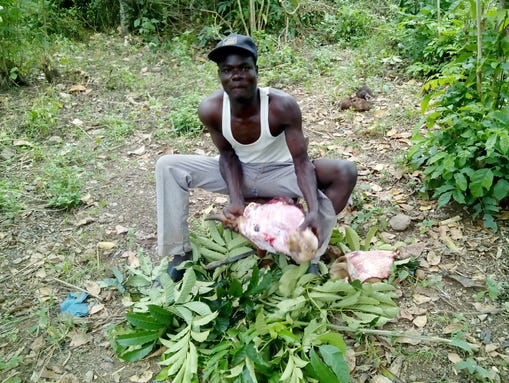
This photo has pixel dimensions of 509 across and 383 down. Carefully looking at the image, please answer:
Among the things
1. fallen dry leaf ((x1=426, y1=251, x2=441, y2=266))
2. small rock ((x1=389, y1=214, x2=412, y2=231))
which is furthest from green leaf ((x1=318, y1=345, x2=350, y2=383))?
small rock ((x1=389, y1=214, x2=412, y2=231))

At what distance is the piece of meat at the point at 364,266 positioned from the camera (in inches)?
94.2

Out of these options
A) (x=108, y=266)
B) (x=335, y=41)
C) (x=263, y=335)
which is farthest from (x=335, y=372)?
(x=335, y=41)

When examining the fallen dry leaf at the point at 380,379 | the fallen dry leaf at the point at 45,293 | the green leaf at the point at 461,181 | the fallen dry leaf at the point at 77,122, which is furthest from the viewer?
the fallen dry leaf at the point at 77,122

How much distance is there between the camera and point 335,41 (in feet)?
20.1

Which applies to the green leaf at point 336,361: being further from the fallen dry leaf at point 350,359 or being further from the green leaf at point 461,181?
the green leaf at point 461,181

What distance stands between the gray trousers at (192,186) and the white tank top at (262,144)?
0.14 ft

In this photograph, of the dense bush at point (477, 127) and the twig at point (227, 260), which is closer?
the twig at point (227, 260)

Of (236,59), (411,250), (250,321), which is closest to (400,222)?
(411,250)

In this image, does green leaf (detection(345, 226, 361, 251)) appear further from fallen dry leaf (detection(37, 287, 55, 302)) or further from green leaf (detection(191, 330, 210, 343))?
fallen dry leaf (detection(37, 287, 55, 302))

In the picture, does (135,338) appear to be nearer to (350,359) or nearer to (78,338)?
(78,338)

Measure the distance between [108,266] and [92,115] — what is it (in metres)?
2.24

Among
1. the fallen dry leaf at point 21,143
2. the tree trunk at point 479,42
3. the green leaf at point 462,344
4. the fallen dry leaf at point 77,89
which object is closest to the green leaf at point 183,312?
the green leaf at point 462,344

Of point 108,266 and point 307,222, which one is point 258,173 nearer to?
point 307,222

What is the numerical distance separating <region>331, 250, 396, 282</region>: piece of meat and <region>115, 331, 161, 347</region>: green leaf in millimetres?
953
